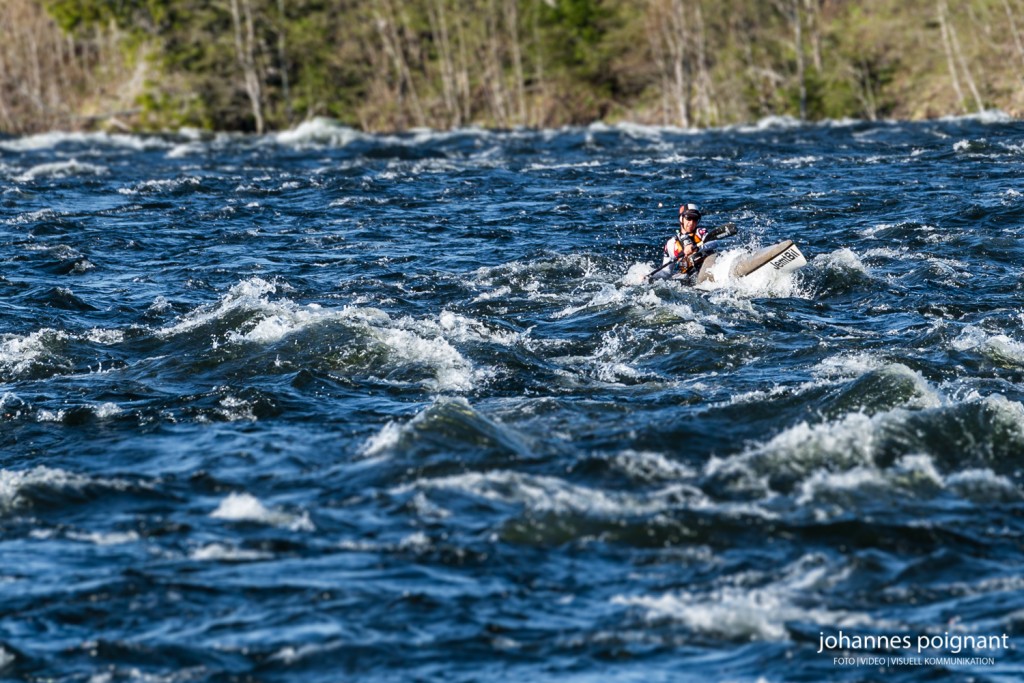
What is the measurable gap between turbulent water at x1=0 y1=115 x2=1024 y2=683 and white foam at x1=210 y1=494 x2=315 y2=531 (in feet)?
0.11

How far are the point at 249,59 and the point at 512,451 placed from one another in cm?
4859

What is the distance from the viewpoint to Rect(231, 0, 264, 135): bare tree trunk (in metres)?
56.8

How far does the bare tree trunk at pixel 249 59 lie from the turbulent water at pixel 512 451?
114 ft

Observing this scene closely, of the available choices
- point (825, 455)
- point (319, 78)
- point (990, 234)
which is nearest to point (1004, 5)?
point (990, 234)

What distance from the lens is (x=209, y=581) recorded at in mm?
9172

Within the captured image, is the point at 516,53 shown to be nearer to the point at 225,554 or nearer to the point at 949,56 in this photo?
the point at 949,56

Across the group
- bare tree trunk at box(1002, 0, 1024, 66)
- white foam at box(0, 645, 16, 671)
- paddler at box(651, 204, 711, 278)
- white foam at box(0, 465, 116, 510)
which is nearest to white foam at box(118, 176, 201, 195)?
paddler at box(651, 204, 711, 278)

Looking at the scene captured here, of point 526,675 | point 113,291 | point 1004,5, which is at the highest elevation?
point 1004,5

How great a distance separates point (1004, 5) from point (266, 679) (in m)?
38.1

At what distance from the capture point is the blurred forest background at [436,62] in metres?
50.6

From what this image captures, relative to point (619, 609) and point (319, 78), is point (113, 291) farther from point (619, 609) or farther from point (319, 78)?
point (319, 78)

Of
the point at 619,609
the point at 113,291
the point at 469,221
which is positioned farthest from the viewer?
the point at 469,221

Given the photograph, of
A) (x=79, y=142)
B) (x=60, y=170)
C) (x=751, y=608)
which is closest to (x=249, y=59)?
(x=79, y=142)

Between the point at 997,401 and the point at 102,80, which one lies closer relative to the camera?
the point at 997,401
